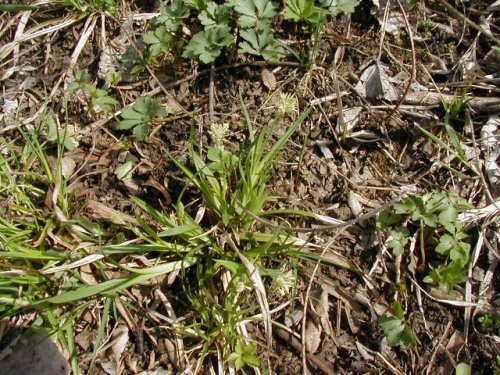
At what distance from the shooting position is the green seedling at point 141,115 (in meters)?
2.31

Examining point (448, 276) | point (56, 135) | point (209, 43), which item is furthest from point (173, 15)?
point (448, 276)

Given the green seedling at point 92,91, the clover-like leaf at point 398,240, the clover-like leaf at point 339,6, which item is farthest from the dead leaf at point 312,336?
the clover-like leaf at point 339,6

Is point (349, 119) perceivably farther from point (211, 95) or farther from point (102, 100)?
point (102, 100)

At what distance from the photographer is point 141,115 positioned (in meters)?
2.33

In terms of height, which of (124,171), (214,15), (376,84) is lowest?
(124,171)

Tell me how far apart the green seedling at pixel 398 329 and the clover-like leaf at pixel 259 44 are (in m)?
1.24

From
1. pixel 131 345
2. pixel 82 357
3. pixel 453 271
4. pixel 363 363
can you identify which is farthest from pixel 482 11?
pixel 82 357

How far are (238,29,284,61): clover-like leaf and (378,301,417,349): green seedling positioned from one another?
48.8 inches

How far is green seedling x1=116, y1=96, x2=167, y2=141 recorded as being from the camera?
2307 millimetres

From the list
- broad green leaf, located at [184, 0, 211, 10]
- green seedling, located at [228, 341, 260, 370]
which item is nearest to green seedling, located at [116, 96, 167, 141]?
broad green leaf, located at [184, 0, 211, 10]

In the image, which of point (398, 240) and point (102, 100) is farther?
point (102, 100)

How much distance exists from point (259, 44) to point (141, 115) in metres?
0.64

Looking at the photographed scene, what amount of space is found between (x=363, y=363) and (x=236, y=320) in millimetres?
527

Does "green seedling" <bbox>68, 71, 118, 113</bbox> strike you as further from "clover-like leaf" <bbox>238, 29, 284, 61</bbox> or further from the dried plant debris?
the dried plant debris
